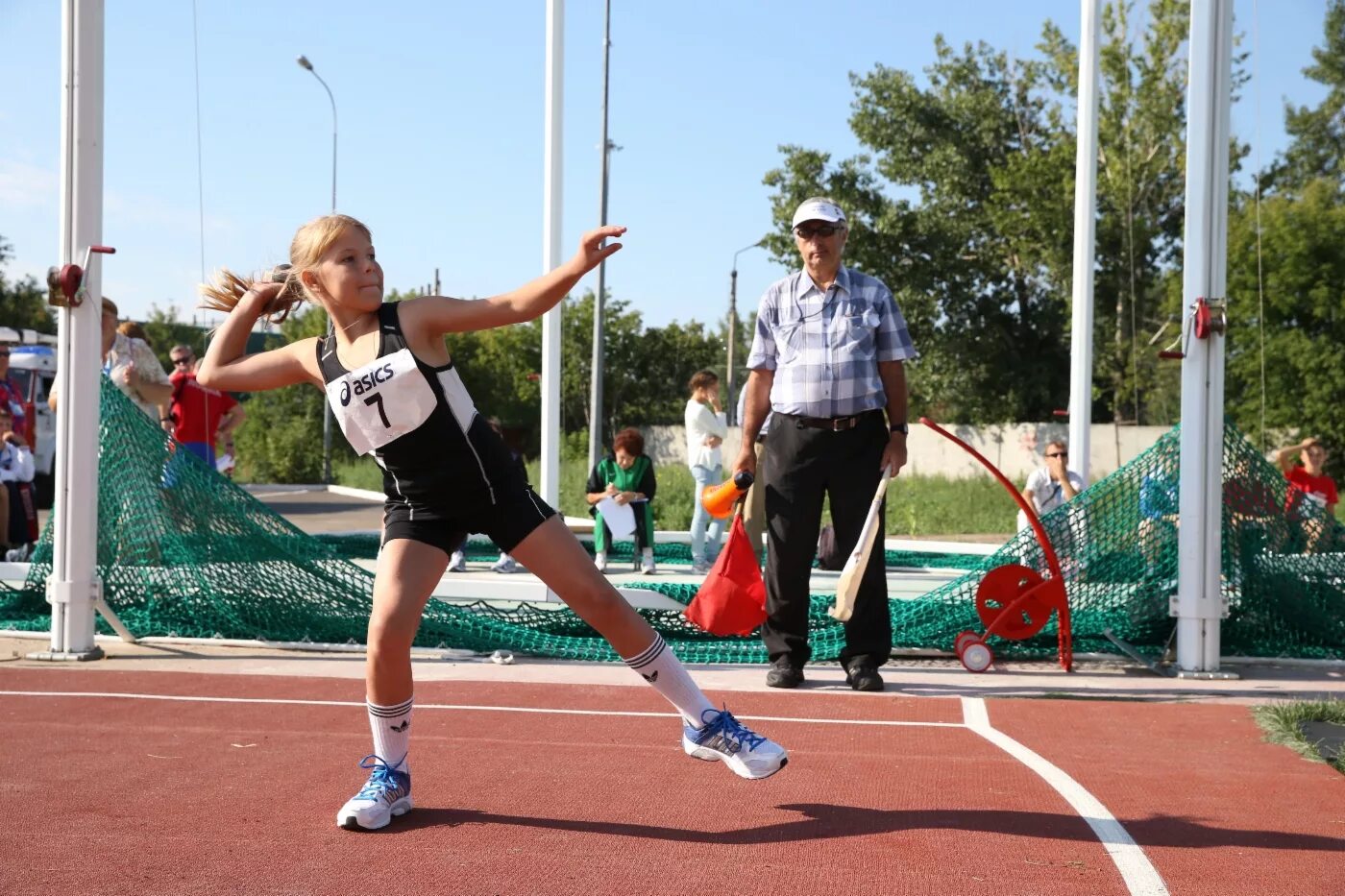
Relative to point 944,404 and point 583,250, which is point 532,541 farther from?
point 944,404

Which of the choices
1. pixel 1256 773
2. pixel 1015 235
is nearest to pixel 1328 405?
pixel 1015 235

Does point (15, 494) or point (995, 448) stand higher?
point (995, 448)

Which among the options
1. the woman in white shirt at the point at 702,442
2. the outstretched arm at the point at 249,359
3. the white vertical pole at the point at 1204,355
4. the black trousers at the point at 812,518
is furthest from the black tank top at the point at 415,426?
the woman in white shirt at the point at 702,442

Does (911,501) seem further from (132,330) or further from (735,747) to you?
(735,747)

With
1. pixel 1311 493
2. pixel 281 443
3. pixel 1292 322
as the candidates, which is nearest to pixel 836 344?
pixel 1311 493

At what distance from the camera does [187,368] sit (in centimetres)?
1109

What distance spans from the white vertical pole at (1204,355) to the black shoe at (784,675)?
7.00 ft

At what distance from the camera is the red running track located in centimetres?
400

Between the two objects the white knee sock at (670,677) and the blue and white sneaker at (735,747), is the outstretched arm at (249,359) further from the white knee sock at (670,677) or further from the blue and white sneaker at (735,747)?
the blue and white sneaker at (735,747)

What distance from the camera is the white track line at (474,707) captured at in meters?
6.41

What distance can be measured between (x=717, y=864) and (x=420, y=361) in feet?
5.67

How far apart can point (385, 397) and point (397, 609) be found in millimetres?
652

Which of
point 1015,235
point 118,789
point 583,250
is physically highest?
point 1015,235

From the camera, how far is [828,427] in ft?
23.6
